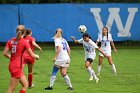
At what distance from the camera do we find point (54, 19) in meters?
39.1

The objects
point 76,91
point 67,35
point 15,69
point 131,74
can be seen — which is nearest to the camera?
point 15,69

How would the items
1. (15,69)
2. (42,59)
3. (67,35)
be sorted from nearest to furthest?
(15,69), (42,59), (67,35)

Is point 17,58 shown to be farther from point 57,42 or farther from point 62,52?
point 62,52

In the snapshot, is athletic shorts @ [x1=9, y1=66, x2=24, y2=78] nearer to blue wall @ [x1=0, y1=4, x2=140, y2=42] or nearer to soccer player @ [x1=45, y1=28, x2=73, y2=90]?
soccer player @ [x1=45, y1=28, x2=73, y2=90]

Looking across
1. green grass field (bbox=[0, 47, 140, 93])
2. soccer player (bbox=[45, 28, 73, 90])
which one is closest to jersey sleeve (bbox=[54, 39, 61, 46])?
soccer player (bbox=[45, 28, 73, 90])

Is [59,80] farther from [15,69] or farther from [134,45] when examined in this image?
[134,45]

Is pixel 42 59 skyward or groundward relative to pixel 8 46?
groundward

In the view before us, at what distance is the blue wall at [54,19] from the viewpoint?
38844mm

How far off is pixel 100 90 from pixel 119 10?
73.8 ft

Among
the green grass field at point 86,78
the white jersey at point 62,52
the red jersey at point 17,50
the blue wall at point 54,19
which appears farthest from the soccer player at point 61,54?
the blue wall at point 54,19

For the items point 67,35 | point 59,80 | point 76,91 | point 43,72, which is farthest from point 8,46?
point 67,35

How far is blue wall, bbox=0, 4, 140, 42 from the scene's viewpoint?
127 feet

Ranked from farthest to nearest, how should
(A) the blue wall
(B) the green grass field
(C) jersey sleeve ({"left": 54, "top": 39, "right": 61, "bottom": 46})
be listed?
(A) the blue wall, (B) the green grass field, (C) jersey sleeve ({"left": 54, "top": 39, "right": 61, "bottom": 46})

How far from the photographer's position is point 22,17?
39188mm
